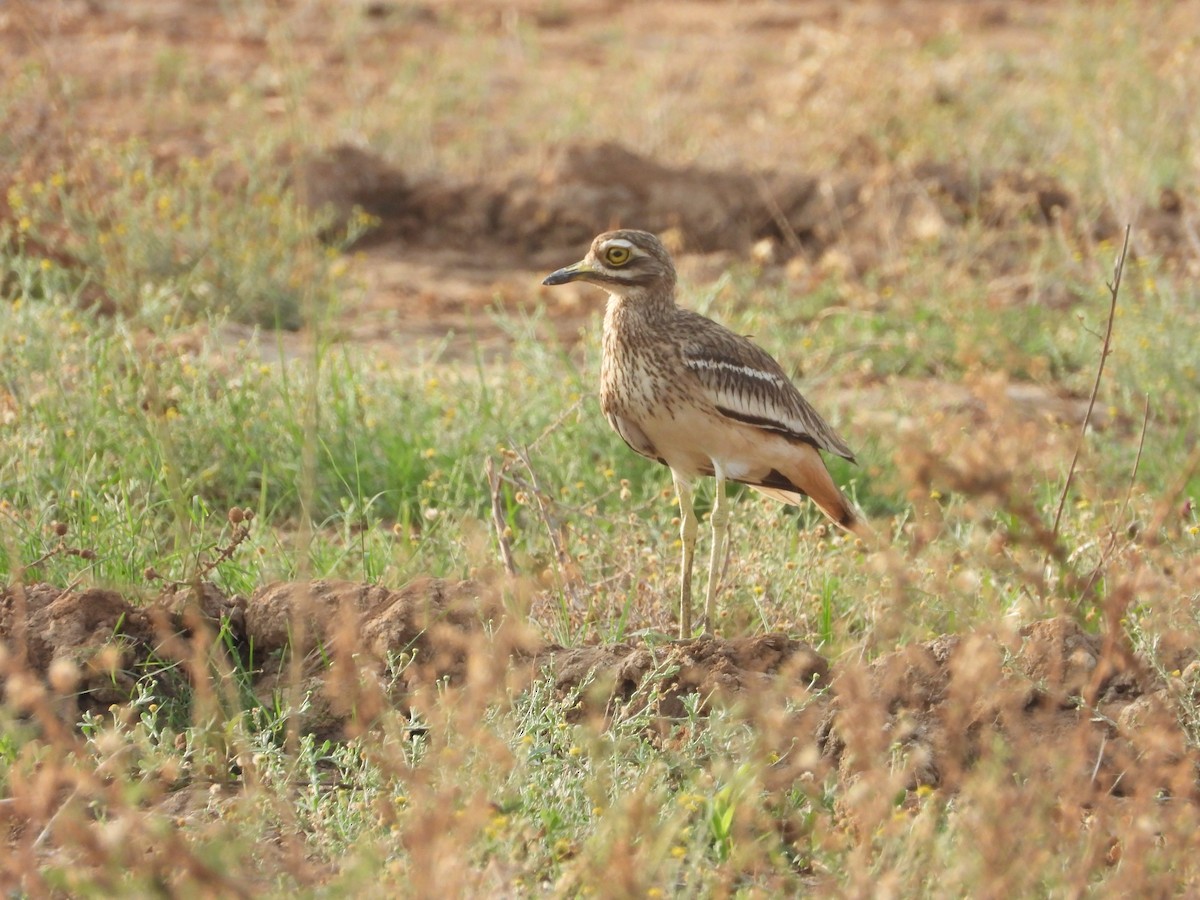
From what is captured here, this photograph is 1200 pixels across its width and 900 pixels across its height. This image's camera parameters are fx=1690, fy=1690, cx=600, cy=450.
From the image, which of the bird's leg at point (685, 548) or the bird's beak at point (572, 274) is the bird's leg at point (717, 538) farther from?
the bird's beak at point (572, 274)

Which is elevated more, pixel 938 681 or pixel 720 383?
pixel 720 383

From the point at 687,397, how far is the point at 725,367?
149mm

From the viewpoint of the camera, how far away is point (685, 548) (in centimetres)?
451

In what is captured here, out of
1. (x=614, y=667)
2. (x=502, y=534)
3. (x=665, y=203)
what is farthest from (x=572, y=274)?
(x=665, y=203)

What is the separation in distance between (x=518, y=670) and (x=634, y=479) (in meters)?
2.00

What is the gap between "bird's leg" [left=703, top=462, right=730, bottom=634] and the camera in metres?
4.50

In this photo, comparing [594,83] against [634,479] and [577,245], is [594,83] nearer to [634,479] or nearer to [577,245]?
[577,245]

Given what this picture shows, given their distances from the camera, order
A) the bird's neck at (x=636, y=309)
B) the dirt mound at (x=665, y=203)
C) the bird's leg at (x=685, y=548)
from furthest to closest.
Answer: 1. the dirt mound at (x=665, y=203)
2. the bird's neck at (x=636, y=309)
3. the bird's leg at (x=685, y=548)

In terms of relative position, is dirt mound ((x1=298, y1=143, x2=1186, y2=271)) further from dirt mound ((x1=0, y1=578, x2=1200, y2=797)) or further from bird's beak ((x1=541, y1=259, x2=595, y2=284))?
dirt mound ((x1=0, y1=578, x2=1200, y2=797))

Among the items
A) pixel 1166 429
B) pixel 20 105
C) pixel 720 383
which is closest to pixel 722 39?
pixel 20 105

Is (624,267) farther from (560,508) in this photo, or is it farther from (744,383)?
(560,508)

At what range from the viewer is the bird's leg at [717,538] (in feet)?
14.8

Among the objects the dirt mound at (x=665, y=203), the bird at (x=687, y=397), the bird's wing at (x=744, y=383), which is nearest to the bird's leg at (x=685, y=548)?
the bird at (x=687, y=397)

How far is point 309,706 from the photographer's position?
12.8ft
